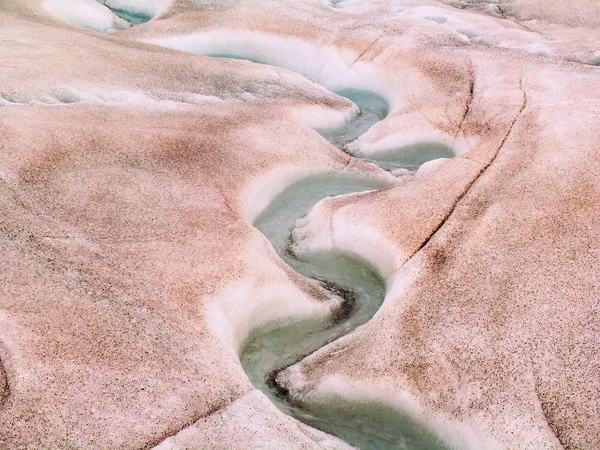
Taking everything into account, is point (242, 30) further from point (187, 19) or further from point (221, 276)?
point (221, 276)

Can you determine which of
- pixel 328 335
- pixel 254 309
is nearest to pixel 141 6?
pixel 254 309

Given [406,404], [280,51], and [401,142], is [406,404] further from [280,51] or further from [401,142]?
[280,51]

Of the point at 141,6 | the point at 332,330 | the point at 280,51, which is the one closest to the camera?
the point at 332,330

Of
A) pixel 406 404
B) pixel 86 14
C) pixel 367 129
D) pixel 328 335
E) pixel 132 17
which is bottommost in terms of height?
pixel 132 17

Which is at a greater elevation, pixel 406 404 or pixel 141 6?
pixel 406 404

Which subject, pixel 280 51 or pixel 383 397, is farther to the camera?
pixel 280 51

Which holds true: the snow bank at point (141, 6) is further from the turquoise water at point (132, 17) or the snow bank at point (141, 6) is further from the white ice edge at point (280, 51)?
the white ice edge at point (280, 51)

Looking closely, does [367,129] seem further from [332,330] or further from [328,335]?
[328,335]

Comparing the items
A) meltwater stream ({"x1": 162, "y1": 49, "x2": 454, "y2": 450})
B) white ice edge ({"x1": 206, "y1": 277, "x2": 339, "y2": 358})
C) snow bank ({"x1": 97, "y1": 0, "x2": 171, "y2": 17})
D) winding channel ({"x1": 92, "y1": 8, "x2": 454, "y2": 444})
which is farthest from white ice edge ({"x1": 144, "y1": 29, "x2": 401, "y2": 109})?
white ice edge ({"x1": 206, "y1": 277, "x2": 339, "y2": 358})

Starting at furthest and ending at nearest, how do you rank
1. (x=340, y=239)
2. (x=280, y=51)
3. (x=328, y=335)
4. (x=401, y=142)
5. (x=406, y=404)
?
(x=280, y=51), (x=401, y=142), (x=340, y=239), (x=328, y=335), (x=406, y=404)

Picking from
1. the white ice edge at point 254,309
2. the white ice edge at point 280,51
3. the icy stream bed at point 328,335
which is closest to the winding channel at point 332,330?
the icy stream bed at point 328,335

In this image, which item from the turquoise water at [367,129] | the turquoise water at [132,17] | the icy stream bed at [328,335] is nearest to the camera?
the icy stream bed at [328,335]

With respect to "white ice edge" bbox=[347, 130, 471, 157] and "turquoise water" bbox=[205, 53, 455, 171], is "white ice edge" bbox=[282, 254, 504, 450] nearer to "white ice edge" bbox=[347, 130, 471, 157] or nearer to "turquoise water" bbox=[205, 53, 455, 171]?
"turquoise water" bbox=[205, 53, 455, 171]
